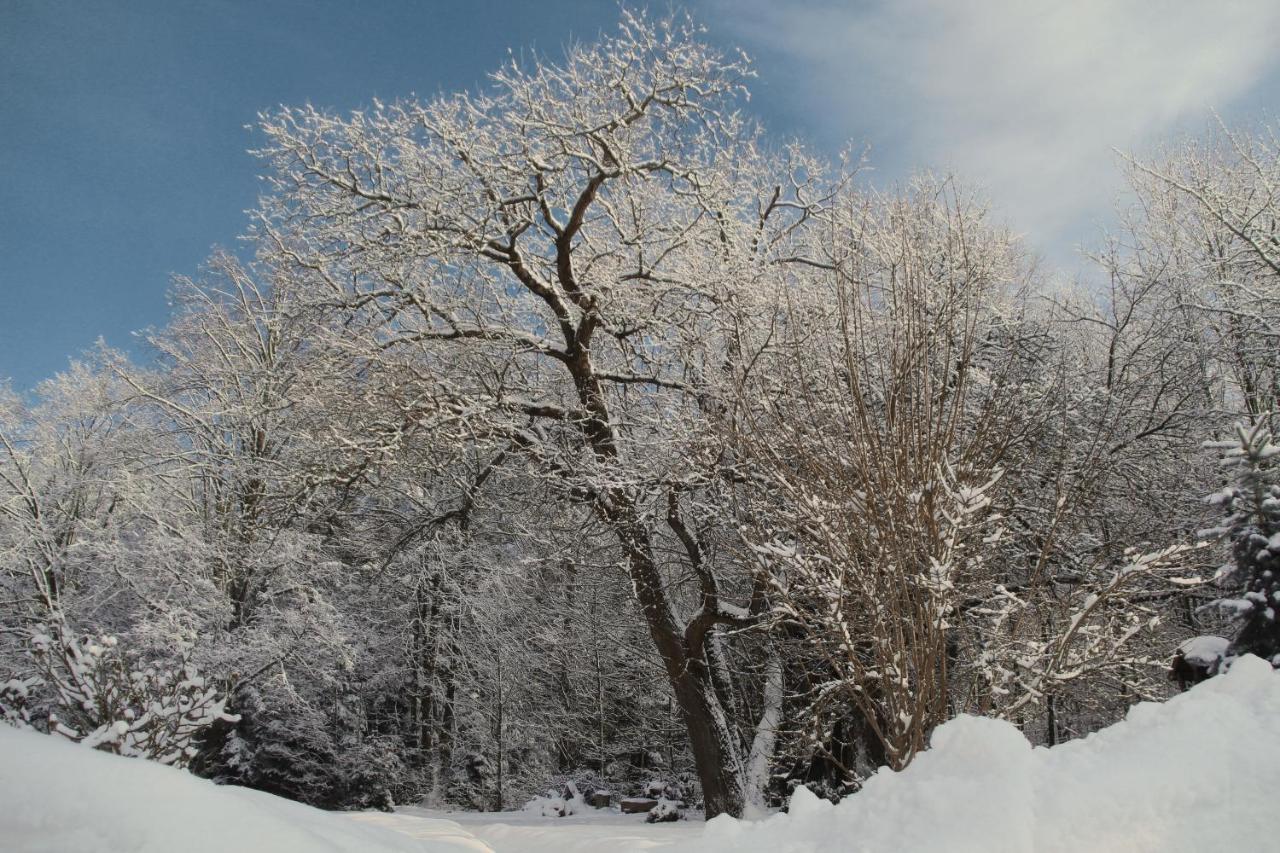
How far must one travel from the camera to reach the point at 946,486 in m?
4.54

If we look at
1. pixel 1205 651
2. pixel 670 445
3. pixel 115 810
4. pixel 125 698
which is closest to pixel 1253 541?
pixel 1205 651

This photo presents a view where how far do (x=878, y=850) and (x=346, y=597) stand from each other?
15.3 meters

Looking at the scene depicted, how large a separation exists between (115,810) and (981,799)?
6.79 feet

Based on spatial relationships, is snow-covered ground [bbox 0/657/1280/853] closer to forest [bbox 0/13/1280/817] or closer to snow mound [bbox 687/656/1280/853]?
snow mound [bbox 687/656/1280/853]

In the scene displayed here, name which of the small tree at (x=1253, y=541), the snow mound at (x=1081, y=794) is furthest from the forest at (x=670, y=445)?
the snow mound at (x=1081, y=794)

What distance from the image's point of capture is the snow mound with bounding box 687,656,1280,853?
82.8 inches

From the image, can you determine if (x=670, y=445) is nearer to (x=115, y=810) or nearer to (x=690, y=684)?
(x=690, y=684)

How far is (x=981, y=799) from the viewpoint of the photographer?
7.20ft

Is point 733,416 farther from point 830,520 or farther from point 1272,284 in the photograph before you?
point 1272,284

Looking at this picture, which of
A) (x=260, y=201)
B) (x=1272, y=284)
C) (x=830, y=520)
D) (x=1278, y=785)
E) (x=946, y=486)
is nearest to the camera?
(x=1278, y=785)

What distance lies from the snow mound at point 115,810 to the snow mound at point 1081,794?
1344mm

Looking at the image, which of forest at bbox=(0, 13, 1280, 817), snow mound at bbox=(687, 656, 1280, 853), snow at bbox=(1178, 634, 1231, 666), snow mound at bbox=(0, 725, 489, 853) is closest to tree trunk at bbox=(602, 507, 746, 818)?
forest at bbox=(0, 13, 1280, 817)

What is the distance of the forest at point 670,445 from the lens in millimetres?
5496

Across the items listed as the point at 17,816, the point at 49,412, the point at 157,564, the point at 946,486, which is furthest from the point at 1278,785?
the point at 49,412
